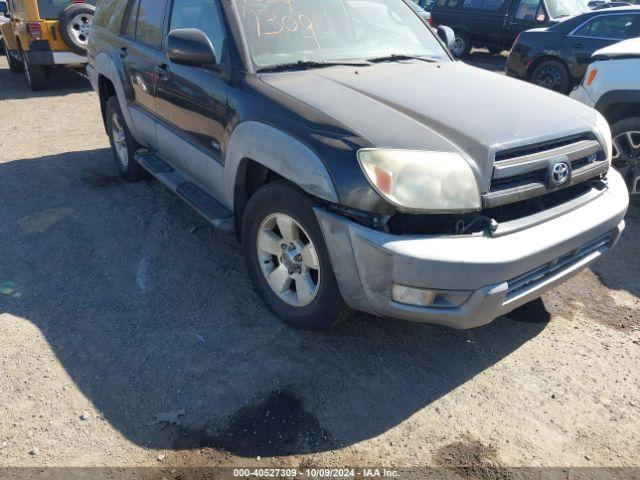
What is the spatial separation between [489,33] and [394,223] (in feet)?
38.8

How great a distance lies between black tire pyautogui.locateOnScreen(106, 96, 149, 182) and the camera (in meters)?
4.94

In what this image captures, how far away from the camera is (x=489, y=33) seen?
1253cm

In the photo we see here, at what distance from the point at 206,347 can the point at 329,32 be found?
6.91ft

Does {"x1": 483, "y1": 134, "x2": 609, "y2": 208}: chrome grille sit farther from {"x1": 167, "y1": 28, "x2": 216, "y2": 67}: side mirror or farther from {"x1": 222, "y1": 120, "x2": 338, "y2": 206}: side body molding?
{"x1": 167, "y1": 28, "x2": 216, "y2": 67}: side mirror

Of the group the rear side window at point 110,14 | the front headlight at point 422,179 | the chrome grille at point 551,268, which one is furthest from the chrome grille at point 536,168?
the rear side window at point 110,14

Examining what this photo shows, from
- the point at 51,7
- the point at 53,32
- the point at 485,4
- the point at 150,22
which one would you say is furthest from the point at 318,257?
the point at 485,4

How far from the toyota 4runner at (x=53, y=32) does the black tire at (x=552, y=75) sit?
729 cm

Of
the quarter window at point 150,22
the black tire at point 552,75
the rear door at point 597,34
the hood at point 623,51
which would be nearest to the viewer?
the quarter window at point 150,22

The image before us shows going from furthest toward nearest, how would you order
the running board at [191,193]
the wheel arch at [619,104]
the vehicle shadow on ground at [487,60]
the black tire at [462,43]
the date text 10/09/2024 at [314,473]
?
1. the black tire at [462,43]
2. the vehicle shadow on ground at [487,60]
3. the wheel arch at [619,104]
4. the running board at [191,193]
5. the date text 10/09/2024 at [314,473]

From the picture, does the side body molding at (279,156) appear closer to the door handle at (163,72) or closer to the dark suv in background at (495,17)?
the door handle at (163,72)

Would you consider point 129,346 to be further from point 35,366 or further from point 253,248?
point 253,248

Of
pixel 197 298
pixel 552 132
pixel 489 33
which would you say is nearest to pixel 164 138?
pixel 197 298

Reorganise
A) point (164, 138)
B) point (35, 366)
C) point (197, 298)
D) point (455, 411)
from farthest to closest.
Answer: point (164, 138) → point (197, 298) → point (35, 366) → point (455, 411)

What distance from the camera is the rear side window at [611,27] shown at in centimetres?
768
